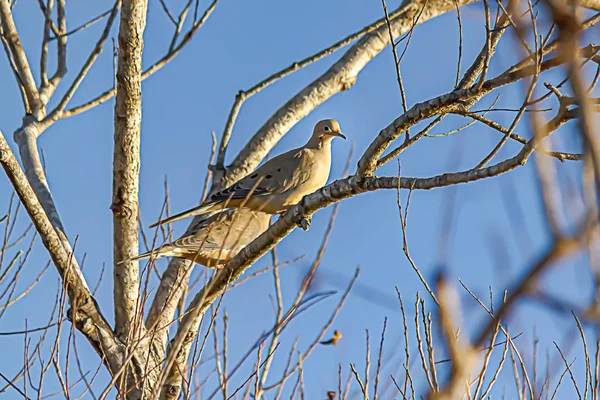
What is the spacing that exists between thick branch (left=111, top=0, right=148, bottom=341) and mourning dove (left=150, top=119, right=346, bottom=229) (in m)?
1.11

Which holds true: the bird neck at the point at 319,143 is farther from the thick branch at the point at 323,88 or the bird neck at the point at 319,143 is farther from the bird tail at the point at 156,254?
the bird tail at the point at 156,254

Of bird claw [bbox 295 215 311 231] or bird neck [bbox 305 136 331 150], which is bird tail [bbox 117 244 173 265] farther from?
bird neck [bbox 305 136 331 150]

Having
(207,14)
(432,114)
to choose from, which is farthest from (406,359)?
(207,14)

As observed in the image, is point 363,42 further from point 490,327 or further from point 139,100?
point 490,327

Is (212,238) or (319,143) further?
(319,143)

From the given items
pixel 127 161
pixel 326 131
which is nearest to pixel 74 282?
pixel 127 161

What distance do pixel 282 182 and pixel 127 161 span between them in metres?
2.09

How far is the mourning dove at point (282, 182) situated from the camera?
5484mm

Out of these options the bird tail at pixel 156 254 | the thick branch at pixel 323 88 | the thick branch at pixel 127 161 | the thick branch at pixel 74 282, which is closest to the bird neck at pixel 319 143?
the thick branch at pixel 323 88

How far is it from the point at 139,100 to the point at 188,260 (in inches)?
50.6

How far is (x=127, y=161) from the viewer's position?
13.7ft

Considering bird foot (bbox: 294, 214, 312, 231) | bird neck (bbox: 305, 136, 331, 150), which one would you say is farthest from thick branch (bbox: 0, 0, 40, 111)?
bird neck (bbox: 305, 136, 331, 150)

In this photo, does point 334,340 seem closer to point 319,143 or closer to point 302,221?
point 302,221

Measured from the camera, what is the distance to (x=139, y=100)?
4094mm
